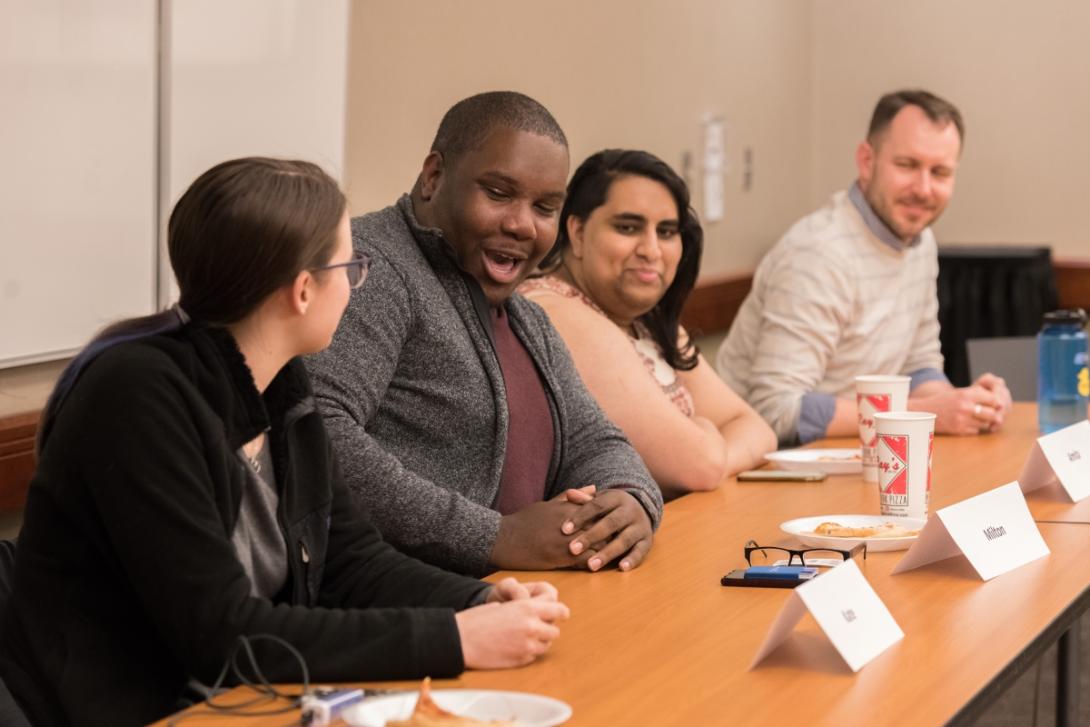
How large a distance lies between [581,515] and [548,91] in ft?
7.70

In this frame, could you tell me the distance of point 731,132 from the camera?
5.35m

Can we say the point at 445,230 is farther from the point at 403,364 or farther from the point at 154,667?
the point at 154,667

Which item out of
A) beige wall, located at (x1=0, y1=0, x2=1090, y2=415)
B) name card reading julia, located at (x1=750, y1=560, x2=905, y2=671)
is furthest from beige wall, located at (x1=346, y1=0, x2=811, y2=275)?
name card reading julia, located at (x1=750, y1=560, x2=905, y2=671)

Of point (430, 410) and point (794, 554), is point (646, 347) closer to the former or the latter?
point (430, 410)

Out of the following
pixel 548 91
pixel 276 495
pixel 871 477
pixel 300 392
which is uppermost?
pixel 548 91

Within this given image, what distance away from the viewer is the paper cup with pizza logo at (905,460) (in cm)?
213

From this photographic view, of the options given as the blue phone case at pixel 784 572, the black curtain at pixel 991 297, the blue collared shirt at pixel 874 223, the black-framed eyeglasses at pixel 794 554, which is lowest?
the black curtain at pixel 991 297

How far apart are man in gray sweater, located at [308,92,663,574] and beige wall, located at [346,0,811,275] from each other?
100 cm

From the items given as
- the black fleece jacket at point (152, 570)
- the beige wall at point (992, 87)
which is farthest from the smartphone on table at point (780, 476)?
the beige wall at point (992, 87)

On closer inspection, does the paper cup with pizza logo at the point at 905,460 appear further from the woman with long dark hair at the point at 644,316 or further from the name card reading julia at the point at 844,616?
the name card reading julia at the point at 844,616

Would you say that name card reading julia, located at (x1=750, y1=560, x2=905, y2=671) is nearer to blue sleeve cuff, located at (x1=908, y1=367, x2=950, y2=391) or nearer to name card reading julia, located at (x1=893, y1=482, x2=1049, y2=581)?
→ name card reading julia, located at (x1=893, y1=482, x2=1049, y2=581)

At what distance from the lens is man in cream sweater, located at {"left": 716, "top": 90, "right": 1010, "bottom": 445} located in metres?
3.54

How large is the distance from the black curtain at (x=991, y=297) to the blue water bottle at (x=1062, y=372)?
2.10 meters

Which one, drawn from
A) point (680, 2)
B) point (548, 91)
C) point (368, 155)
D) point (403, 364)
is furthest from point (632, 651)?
point (680, 2)
